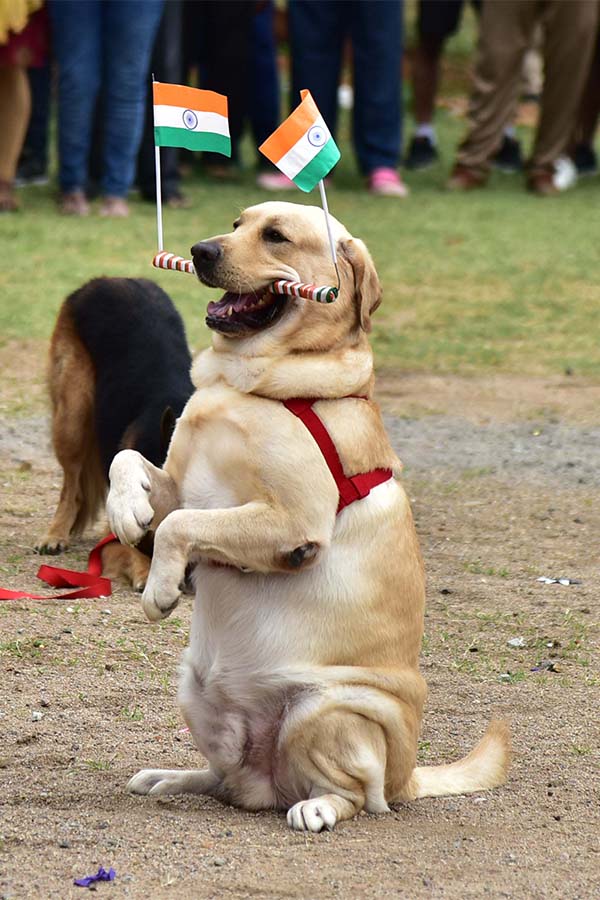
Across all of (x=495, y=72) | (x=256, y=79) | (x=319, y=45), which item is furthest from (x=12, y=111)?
(x=495, y=72)

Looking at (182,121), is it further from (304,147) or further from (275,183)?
(275,183)

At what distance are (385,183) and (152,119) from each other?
2526 millimetres

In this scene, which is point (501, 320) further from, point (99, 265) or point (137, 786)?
point (137, 786)

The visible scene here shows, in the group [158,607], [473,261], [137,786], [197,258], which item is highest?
[197,258]

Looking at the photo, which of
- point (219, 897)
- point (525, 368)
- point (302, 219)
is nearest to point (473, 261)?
point (525, 368)

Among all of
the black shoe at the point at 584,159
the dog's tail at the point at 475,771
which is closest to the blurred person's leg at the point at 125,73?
the black shoe at the point at 584,159

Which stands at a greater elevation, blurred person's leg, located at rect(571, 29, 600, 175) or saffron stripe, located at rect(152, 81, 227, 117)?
saffron stripe, located at rect(152, 81, 227, 117)

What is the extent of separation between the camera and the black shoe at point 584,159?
15.6 m

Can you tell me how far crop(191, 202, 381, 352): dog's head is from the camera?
3.86m

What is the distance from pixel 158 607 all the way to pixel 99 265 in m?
7.28

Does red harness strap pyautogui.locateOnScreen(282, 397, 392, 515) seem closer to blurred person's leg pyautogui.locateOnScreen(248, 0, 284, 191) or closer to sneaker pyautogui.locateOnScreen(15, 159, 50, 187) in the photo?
sneaker pyautogui.locateOnScreen(15, 159, 50, 187)

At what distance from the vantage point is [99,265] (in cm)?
1073

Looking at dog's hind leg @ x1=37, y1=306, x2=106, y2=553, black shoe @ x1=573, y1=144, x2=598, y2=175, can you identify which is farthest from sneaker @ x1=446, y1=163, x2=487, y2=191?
dog's hind leg @ x1=37, y1=306, x2=106, y2=553

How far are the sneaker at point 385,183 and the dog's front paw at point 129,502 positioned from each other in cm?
1005
